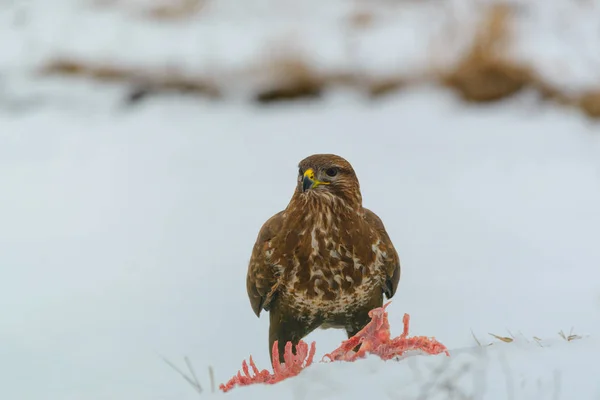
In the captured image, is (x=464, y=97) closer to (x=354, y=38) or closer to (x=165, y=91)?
(x=354, y=38)

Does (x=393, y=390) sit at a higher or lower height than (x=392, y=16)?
lower

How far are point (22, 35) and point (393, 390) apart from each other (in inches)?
162

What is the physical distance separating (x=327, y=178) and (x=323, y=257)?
122mm

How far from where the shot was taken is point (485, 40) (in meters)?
3.87

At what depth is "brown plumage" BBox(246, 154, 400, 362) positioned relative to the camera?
Answer: 3.66 ft

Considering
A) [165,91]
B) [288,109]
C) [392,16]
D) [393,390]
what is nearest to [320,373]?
[393,390]

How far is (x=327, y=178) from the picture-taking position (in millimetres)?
1087

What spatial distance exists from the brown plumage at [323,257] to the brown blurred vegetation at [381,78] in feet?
9.31

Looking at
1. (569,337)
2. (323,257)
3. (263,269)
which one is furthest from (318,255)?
(569,337)

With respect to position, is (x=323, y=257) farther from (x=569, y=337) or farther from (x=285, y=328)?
(x=569, y=337)

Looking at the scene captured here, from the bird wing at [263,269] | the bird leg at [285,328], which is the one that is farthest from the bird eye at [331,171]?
the bird leg at [285,328]

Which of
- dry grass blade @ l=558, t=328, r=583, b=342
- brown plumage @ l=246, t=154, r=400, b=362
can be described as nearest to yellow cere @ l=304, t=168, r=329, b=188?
brown plumage @ l=246, t=154, r=400, b=362

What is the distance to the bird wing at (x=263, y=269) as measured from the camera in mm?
1176

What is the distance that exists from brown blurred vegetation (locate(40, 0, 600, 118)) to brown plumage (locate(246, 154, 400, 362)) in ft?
9.31
